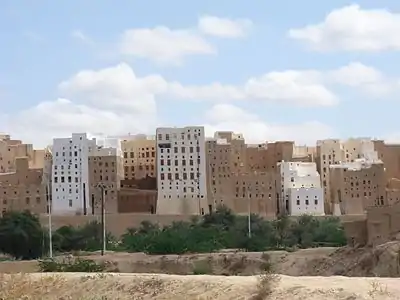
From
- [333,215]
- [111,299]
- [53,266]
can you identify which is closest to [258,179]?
[333,215]

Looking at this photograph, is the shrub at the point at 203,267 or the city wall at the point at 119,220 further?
the city wall at the point at 119,220

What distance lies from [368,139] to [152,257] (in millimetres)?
60946

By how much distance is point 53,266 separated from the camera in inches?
917

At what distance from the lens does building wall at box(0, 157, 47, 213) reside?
77500mm

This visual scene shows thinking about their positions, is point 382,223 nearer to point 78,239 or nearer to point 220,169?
point 78,239

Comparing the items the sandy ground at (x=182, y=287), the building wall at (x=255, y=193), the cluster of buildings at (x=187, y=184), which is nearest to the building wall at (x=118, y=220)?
the cluster of buildings at (x=187, y=184)

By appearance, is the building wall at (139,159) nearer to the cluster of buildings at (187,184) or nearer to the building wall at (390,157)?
the cluster of buildings at (187,184)

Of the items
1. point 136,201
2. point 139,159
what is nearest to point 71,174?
point 136,201

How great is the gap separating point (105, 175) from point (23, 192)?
7525 mm

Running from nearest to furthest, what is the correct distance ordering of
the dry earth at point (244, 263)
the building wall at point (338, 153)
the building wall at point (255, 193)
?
the dry earth at point (244, 263)
the building wall at point (255, 193)
the building wall at point (338, 153)

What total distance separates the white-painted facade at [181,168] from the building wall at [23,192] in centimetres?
1060

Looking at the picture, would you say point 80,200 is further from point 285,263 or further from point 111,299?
point 111,299

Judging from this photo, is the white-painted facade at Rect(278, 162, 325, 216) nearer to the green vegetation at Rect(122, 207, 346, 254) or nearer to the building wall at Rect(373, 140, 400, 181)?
the green vegetation at Rect(122, 207, 346, 254)

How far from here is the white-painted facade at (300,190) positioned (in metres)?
77.1
